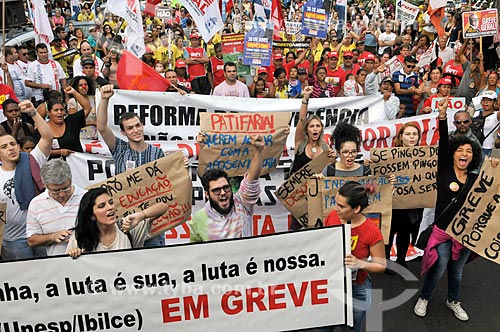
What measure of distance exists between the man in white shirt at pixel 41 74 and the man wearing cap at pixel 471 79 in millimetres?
6522

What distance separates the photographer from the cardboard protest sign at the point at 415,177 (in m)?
5.14

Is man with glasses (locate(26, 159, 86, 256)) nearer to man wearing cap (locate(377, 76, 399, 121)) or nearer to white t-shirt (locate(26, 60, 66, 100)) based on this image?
man wearing cap (locate(377, 76, 399, 121))

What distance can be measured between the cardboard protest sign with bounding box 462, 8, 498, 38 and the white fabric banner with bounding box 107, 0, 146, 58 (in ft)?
17.8

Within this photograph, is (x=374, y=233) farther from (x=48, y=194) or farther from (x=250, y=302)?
(x=48, y=194)

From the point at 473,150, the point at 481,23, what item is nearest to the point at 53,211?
the point at 473,150

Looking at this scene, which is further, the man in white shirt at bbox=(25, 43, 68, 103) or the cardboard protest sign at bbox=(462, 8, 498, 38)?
the cardboard protest sign at bbox=(462, 8, 498, 38)

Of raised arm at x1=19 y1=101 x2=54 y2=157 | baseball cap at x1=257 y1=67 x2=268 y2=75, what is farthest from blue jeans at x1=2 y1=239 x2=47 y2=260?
baseball cap at x1=257 y1=67 x2=268 y2=75

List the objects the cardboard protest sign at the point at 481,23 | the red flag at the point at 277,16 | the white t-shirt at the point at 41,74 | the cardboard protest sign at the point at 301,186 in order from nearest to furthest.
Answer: the cardboard protest sign at the point at 301,186 < the white t-shirt at the point at 41,74 < the cardboard protest sign at the point at 481,23 < the red flag at the point at 277,16

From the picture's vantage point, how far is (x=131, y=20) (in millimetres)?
8406

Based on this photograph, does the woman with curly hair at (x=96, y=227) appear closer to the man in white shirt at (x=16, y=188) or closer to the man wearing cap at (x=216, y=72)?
the man in white shirt at (x=16, y=188)

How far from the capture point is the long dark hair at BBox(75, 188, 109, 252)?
11.3 ft

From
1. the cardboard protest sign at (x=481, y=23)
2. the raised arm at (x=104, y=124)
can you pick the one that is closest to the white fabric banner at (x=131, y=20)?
the raised arm at (x=104, y=124)

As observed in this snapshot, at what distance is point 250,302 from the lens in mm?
3543

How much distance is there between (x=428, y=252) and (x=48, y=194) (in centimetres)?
291
